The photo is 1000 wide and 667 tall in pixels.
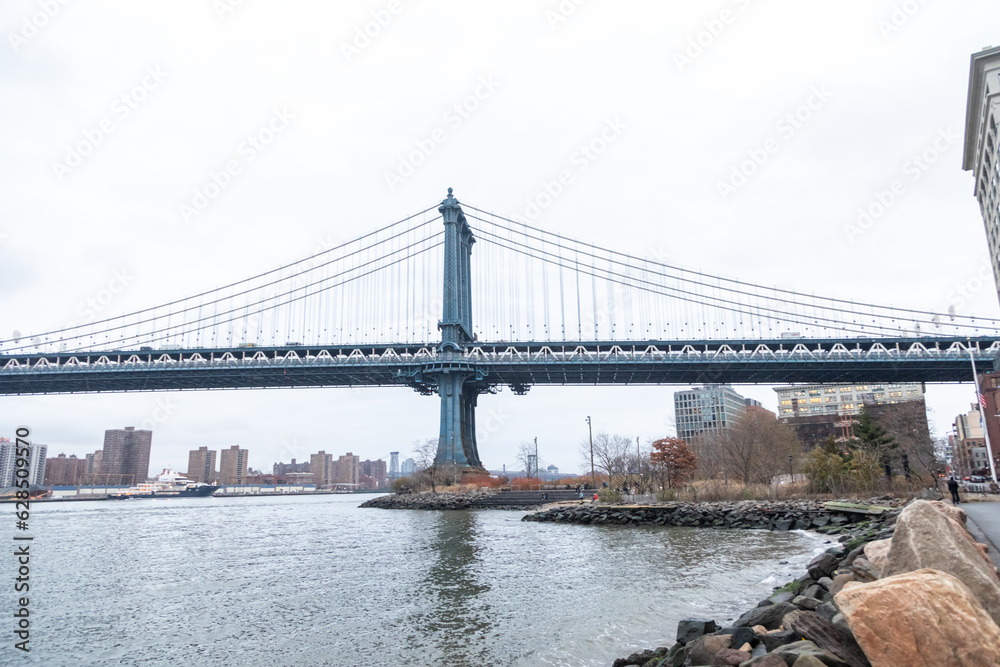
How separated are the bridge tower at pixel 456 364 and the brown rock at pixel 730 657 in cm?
5653

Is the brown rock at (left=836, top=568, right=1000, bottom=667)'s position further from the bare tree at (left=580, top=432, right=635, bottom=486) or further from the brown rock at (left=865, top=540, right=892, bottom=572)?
the bare tree at (left=580, top=432, right=635, bottom=486)

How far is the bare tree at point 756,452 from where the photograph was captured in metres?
46.8

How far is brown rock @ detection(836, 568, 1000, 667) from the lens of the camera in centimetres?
521

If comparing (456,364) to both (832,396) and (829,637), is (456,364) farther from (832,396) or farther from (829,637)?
(832,396)

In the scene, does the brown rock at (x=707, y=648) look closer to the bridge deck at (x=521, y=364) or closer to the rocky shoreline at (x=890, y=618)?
the rocky shoreline at (x=890, y=618)

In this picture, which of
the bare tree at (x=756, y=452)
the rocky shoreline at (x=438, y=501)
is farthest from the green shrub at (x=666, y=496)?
the rocky shoreline at (x=438, y=501)

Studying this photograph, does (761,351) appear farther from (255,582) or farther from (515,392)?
(255,582)

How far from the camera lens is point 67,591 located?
59.4 ft

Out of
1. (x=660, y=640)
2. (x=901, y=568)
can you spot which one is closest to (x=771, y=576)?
(x=660, y=640)

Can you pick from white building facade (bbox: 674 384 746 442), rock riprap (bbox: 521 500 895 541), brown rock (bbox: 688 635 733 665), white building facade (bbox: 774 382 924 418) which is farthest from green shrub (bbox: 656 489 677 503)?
white building facade (bbox: 674 384 746 442)

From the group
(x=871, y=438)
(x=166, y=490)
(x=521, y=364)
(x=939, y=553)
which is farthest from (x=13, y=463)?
(x=939, y=553)

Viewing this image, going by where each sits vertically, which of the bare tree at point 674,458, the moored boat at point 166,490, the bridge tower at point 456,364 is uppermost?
the bridge tower at point 456,364

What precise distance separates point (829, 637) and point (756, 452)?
156 feet

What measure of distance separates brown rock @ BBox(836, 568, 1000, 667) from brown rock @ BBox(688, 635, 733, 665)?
2988 mm
